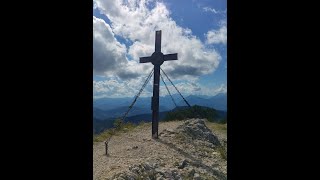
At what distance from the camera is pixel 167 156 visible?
8.31 m

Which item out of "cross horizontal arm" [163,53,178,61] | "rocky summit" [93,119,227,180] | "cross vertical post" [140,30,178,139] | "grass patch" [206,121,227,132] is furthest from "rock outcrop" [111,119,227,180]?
"cross horizontal arm" [163,53,178,61]

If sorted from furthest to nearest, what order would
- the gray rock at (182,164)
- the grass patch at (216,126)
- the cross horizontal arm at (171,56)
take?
the grass patch at (216,126)
the cross horizontal arm at (171,56)
the gray rock at (182,164)

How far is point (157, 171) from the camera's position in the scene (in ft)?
23.0

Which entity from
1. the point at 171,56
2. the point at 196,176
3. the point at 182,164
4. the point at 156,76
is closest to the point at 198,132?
the point at 156,76

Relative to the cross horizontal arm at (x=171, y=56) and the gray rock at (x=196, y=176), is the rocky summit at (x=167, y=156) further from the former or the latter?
the cross horizontal arm at (x=171, y=56)

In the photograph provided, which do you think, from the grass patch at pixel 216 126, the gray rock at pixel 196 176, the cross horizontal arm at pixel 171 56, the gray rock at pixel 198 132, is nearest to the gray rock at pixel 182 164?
the gray rock at pixel 196 176

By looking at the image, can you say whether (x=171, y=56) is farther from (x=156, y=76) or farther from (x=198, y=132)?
(x=198, y=132)

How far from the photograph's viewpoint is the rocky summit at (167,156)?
23.0 ft

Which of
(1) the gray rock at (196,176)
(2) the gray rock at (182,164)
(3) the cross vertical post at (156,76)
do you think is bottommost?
(1) the gray rock at (196,176)

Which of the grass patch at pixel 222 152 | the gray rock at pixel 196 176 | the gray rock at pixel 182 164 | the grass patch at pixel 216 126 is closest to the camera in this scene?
the gray rock at pixel 196 176

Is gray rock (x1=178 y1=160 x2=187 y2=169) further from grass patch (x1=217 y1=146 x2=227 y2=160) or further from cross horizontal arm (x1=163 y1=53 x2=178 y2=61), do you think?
cross horizontal arm (x1=163 y1=53 x2=178 y2=61)

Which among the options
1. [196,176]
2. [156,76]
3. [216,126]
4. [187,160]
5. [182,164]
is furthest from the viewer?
[216,126]

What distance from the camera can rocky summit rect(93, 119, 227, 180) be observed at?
23.0ft
